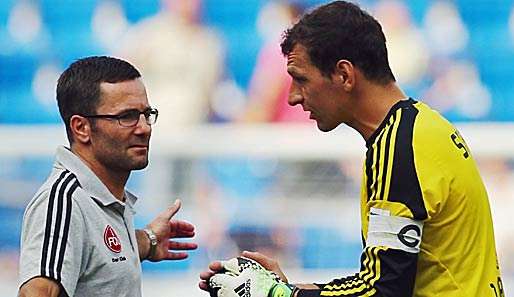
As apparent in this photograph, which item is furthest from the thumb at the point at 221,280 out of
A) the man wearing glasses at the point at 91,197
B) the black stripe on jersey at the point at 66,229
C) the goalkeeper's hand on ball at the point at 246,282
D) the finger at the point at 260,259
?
the black stripe on jersey at the point at 66,229

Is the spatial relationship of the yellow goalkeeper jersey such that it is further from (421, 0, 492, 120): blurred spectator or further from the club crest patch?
(421, 0, 492, 120): blurred spectator

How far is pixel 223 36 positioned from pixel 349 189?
1.13 metres

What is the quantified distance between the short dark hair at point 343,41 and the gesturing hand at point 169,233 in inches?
34.3

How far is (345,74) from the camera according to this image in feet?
9.71

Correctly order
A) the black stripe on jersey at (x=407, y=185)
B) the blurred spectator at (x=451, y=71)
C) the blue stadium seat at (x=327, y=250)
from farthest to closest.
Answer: the blurred spectator at (x=451, y=71) → the blue stadium seat at (x=327, y=250) → the black stripe on jersey at (x=407, y=185)

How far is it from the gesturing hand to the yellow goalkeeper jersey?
0.76 metres

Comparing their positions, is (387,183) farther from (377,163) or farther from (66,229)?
(66,229)

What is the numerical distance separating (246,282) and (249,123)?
397 centimetres

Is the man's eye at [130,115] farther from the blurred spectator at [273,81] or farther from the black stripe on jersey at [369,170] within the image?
the blurred spectator at [273,81]

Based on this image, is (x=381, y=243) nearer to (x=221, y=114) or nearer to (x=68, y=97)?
(x=68, y=97)

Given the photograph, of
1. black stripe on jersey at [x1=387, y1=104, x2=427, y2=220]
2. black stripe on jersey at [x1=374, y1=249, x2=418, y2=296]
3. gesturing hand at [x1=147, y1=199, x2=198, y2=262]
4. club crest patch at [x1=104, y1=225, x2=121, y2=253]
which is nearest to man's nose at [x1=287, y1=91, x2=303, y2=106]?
black stripe on jersey at [x1=387, y1=104, x2=427, y2=220]

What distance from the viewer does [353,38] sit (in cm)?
296

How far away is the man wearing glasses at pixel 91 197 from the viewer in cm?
297

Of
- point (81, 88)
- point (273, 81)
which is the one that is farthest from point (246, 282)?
point (273, 81)
